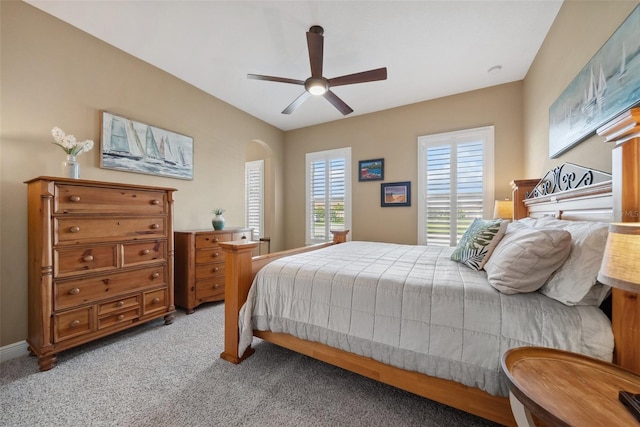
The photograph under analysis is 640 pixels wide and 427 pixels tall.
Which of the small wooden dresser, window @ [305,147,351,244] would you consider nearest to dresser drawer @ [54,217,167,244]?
the small wooden dresser

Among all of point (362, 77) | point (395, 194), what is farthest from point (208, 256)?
point (395, 194)

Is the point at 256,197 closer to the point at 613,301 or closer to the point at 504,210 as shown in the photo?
the point at 504,210

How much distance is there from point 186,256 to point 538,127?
13.5 feet

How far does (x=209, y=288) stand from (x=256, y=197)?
2.30 m

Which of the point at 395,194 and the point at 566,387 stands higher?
the point at 395,194

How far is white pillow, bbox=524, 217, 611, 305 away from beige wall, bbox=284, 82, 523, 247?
2502 mm

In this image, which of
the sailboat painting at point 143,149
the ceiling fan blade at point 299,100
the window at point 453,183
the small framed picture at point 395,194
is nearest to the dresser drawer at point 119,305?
the sailboat painting at point 143,149

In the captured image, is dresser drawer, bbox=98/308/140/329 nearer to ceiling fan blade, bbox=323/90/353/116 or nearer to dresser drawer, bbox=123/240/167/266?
dresser drawer, bbox=123/240/167/266

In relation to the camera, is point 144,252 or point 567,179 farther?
point 144,252

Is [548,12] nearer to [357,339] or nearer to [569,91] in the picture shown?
[569,91]

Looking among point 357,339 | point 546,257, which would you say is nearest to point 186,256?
point 357,339

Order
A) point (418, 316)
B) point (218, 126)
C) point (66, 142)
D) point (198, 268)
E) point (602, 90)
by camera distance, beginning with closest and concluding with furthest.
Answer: point (418, 316) → point (602, 90) → point (66, 142) → point (198, 268) → point (218, 126)

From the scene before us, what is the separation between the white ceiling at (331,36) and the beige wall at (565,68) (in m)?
0.20

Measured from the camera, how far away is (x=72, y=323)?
1.84 m
